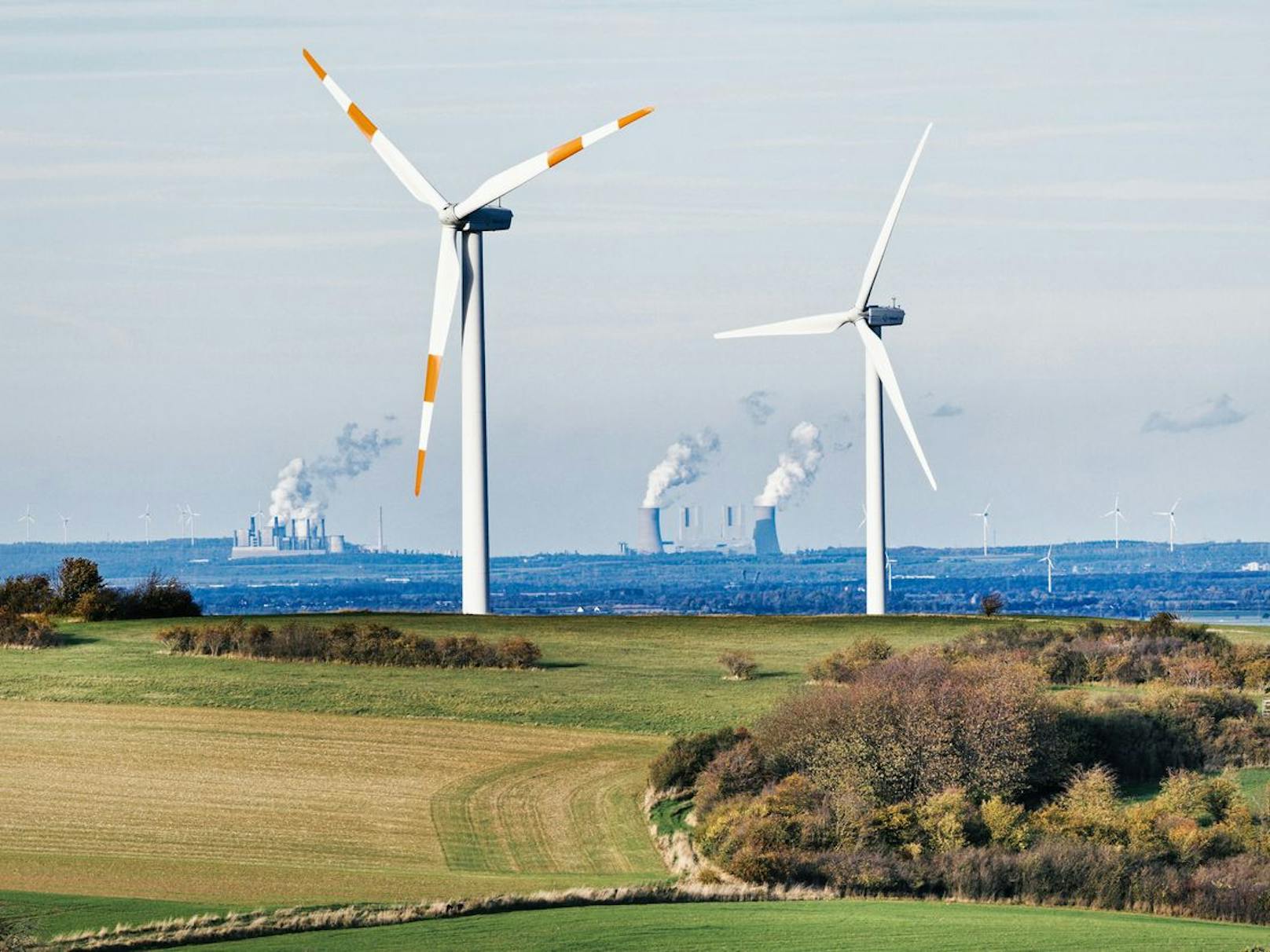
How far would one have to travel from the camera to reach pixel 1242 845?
39.0 metres

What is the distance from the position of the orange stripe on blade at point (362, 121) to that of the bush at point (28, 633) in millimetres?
20541

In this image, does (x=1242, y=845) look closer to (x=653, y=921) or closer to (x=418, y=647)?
(x=653, y=921)

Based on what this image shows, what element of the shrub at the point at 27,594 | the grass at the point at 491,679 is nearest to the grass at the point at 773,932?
the grass at the point at 491,679

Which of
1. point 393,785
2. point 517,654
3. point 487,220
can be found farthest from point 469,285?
point 393,785

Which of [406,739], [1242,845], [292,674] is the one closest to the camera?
[1242,845]

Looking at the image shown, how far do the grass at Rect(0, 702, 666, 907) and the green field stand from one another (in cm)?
10

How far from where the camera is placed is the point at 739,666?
6303 cm

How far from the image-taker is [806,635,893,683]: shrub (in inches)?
2309

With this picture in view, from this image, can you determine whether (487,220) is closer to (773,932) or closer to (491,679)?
(491,679)

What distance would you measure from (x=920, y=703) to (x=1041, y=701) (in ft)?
13.0

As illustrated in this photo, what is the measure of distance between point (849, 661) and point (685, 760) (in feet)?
48.9

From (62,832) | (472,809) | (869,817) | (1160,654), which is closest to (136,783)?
(62,832)

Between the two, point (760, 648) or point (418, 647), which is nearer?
point (418, 647)

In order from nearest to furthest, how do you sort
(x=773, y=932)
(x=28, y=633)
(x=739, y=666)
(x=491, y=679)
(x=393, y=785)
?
1. (x=773, y=932)
2. (x=393, y=785)
3. (x=491, y=679)
4. (x=739, y=666)
5. (x=28, y=633)
